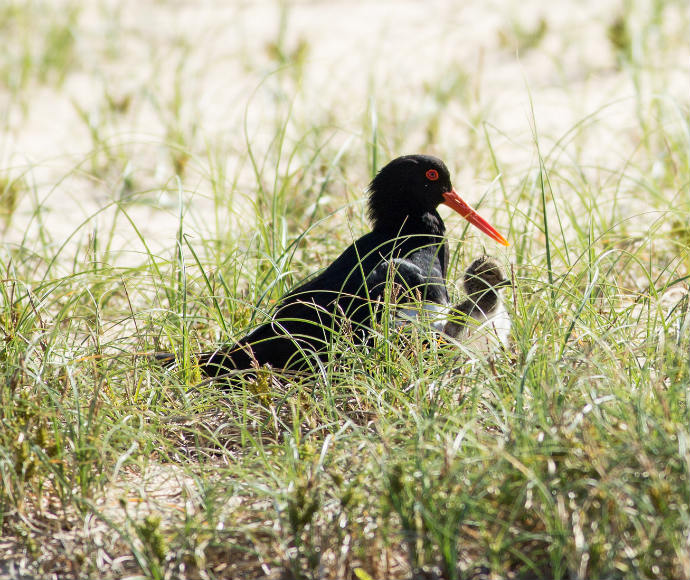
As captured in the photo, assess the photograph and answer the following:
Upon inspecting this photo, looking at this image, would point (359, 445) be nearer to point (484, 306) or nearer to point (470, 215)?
point (484, 306)

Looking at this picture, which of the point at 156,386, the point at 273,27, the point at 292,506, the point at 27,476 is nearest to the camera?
the point at 292,506

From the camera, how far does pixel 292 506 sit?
2.29 metres

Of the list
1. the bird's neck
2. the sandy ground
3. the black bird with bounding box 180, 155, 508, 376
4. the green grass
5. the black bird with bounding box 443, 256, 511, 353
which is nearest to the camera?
the green grass

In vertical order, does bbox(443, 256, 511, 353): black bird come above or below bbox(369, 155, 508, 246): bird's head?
below

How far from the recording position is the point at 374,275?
3512mm

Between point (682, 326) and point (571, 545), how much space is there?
838mm

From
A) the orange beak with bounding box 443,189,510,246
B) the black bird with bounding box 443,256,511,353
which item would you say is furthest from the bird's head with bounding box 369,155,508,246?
the black bird with bounding box 443,256,511,353

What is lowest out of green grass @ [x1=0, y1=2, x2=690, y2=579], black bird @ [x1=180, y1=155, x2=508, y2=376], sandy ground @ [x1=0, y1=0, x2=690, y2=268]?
green grass @ [x1=0, y1=2, x2=690, y2=579]

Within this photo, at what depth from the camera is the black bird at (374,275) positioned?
3.29 metres

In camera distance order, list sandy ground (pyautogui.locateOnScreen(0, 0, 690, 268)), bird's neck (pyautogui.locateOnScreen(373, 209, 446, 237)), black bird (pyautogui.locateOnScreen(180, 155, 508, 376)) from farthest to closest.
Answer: sandy ground (pyautogui.locateOnScreen(0, 0, 690, 268))
bird's neck (pyautogui.locateOnScreen(373, 209, 446, 237))
black bird (pyautogui.locateOnScreen(180, 155, 508, 376))

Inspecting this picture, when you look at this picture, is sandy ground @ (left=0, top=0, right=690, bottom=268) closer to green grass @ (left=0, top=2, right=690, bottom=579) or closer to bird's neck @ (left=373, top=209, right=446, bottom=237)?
bird's neck @ (left=373, top=209, right=446, bottom=237)

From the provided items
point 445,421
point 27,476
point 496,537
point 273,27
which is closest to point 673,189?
point 445,421

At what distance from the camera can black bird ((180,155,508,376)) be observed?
129 inches

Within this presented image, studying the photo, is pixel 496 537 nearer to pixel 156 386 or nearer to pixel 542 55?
pixel 156 386
